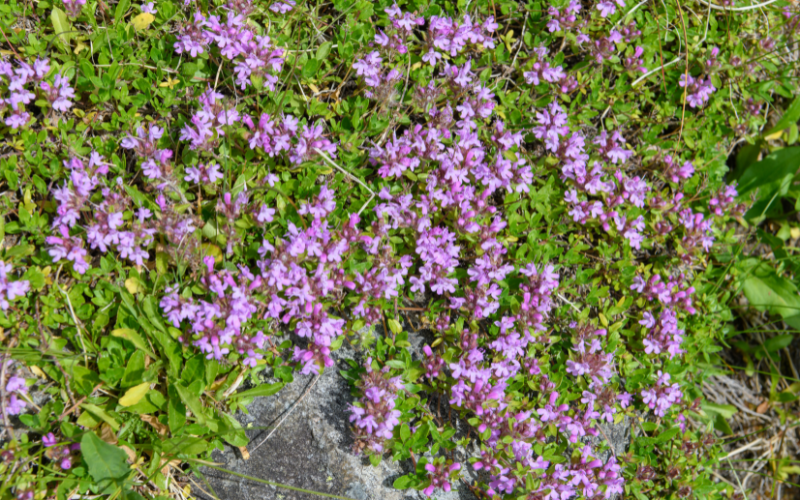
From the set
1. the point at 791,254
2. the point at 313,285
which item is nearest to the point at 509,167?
the point at 313,285

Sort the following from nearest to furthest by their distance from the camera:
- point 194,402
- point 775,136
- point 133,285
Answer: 1. point 194,402
2. point 133,285
3. point 775,136

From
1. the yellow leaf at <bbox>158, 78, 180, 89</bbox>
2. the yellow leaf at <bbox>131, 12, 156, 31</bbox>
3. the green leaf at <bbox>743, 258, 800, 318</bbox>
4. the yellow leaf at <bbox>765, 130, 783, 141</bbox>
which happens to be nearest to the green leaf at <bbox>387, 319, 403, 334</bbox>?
the yellow leaf at <bbox>158, 78, 180, 89</bbox>

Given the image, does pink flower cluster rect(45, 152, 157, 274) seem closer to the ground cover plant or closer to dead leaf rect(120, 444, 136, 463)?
the ground cover plant

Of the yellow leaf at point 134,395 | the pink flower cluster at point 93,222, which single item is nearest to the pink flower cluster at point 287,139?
the pink flower cluster at point 93,222

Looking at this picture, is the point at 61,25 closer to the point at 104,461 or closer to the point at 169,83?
the point at 169,83

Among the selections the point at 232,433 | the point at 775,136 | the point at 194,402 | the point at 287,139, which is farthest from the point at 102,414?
the point at 775,136

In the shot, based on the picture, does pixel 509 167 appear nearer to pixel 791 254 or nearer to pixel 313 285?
pixel 313 285

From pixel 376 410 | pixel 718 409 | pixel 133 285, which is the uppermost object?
pixel 133 285
